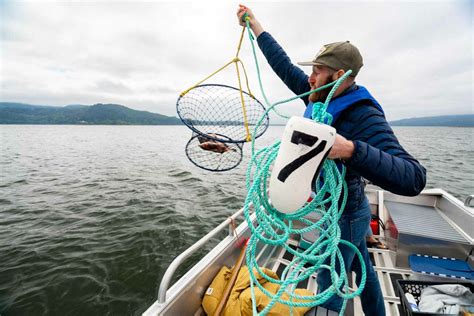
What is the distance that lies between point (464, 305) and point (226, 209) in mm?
6341

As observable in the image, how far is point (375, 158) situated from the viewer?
104cm

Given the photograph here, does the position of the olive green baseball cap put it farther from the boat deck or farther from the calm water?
the calm water

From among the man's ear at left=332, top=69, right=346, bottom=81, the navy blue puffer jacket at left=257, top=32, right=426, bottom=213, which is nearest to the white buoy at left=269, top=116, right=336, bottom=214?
the navy blue puffer jacket at left=257, top=32, right=426, bottom=213

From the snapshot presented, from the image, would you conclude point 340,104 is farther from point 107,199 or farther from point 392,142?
point 107,199

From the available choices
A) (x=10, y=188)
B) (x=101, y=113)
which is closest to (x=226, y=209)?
(x=10, y=188)

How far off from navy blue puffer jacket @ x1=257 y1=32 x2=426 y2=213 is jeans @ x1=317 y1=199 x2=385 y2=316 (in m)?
0.10

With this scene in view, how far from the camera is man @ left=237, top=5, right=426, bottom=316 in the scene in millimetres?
1050

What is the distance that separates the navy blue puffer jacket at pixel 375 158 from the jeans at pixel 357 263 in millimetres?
99

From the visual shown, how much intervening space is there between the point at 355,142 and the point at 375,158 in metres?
0.11

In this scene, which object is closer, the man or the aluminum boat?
the man

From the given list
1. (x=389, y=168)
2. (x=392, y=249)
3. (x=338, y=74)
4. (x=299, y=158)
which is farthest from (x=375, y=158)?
(x=392, y=249)

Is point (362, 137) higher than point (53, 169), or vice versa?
point (362, 137)

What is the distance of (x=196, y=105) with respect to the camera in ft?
8.77

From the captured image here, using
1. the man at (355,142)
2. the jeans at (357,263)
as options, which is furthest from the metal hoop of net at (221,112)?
the jeans at (357,263)
